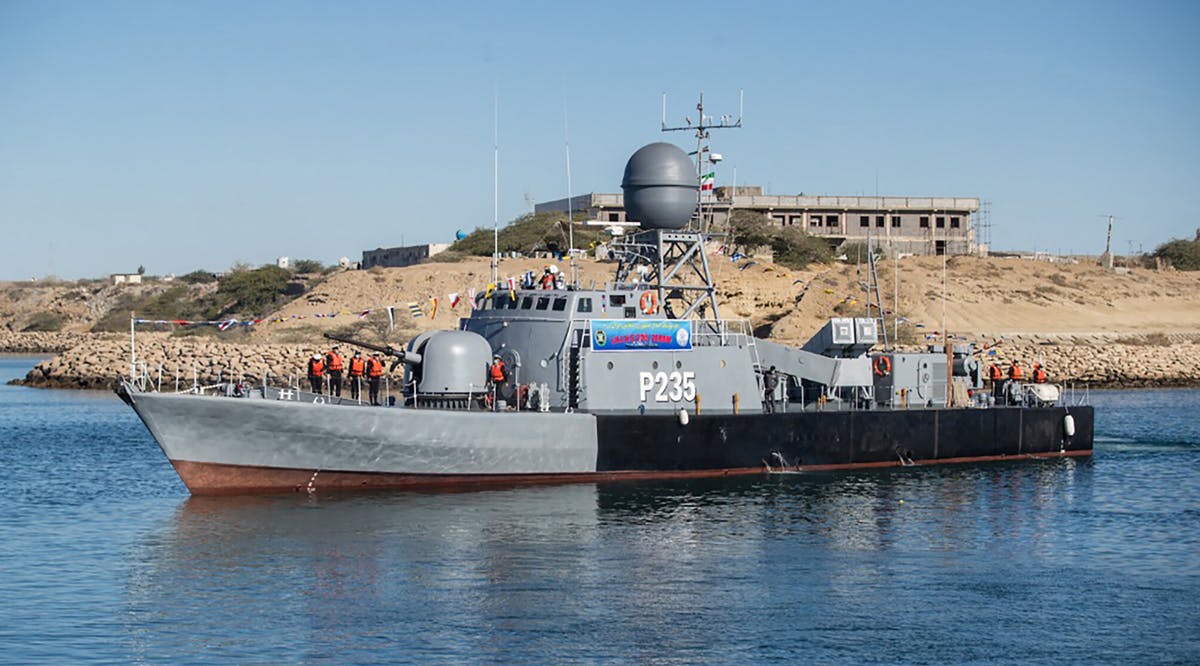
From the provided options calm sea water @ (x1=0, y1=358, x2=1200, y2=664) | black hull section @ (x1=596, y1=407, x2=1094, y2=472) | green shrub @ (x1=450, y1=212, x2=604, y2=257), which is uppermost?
green shrub @ (x1=450, y1=212, x2=604, y2=257)

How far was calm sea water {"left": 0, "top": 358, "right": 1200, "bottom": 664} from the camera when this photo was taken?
17969mm

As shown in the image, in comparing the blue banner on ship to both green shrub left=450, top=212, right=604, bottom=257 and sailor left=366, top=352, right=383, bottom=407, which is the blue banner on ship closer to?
sailor left=366, top=352, right=383, bottom=407

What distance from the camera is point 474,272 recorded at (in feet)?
261

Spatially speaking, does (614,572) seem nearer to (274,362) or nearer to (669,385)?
(669,385)

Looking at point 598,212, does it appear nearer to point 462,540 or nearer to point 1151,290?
point 1151,290

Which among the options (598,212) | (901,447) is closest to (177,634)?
(901,447)

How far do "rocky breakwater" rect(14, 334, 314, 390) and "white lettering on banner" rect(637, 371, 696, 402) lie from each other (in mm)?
32200

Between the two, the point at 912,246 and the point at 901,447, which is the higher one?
the point at 912,246

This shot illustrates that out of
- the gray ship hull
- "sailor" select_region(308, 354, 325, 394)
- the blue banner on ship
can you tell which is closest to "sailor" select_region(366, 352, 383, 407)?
"sailor" select_region(308, 354, 325, 394)

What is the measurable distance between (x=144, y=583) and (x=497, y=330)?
39.8ft

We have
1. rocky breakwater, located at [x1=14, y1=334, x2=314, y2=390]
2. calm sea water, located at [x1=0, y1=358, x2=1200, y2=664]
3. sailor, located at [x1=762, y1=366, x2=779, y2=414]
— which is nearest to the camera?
calm sea water, located at [x1=0, y1=358, x2=1200, y2=664]

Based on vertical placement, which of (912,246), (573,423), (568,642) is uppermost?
(912,246)

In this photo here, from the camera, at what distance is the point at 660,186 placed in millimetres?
32375

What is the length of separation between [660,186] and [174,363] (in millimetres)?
38086
